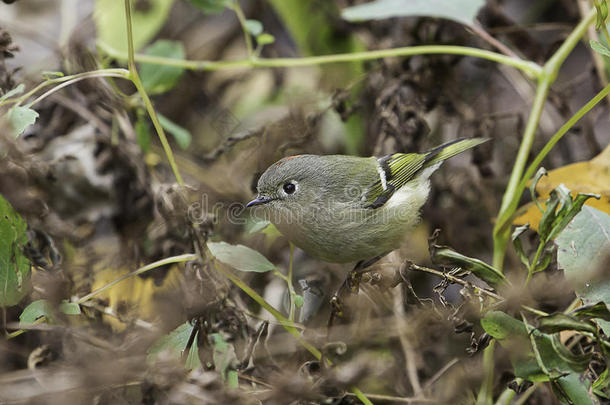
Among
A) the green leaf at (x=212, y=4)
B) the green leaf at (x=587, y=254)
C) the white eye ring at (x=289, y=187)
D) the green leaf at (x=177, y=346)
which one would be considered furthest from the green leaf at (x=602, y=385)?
the green leaf at (x=212, y=4)

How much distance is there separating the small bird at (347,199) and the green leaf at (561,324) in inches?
32.7

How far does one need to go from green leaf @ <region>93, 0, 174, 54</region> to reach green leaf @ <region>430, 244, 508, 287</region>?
2.10 metres

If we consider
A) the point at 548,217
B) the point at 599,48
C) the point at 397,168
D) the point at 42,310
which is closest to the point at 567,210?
the point at 548,217

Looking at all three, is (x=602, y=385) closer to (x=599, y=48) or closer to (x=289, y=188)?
(x=599, y=48)

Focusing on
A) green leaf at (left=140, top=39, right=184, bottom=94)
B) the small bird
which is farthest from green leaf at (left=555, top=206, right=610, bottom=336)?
green leaf at (left=140, top=39, right=184, bottom=94)

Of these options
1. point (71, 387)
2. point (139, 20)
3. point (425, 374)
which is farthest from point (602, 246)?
point (139, 20)

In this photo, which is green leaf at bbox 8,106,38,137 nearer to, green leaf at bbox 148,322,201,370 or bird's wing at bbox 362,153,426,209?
green leaf at bbox 148,322,201,370

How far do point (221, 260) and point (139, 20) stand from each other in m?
2.19

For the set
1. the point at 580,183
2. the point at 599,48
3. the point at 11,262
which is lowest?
the point at 580,183

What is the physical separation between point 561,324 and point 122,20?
106 inches

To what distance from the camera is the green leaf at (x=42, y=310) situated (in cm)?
141

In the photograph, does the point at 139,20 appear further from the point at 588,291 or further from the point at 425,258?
the point at 588,291

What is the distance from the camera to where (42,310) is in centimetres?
143

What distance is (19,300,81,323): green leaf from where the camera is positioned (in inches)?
55.5
